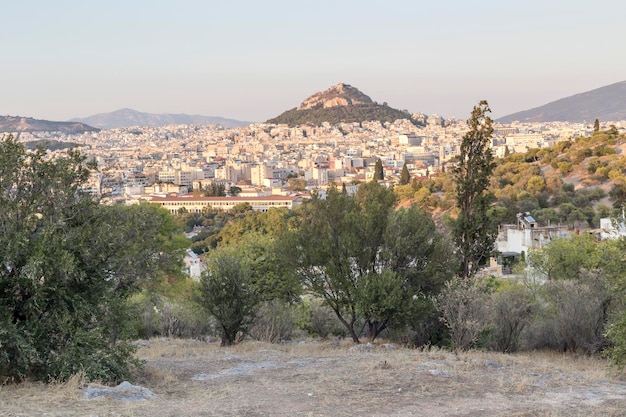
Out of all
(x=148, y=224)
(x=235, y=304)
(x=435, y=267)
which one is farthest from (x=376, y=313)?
(x=148, y=224)

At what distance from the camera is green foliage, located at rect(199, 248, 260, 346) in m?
13.9

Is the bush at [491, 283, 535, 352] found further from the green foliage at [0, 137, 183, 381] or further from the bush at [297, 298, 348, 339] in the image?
the green foliage at [0, 137, 183, 381]

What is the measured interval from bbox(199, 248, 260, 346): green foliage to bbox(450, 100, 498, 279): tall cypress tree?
4.69 meters

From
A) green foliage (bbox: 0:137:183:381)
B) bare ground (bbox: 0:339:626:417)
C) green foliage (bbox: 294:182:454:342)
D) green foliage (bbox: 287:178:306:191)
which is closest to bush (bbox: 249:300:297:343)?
green foliage (bbox: 294:182:454:342)

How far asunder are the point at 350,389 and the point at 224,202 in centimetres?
9121

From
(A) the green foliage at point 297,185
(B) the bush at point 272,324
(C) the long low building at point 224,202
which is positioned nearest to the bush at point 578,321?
(B) the bush at point 272,324

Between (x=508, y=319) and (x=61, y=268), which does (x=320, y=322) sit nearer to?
(x=508, y=319)

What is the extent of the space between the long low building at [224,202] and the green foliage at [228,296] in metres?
80.0

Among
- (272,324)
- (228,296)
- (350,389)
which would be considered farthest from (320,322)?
(350,389)

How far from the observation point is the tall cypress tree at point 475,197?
594 inches

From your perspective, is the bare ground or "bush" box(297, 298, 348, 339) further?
"bush" box(297, 298, 348, 339)

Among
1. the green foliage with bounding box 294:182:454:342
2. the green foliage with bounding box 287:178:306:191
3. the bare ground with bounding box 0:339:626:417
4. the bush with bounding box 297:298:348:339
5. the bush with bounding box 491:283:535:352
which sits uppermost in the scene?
the green foliage with bounding box 294:182:454:342

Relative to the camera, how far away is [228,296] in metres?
13.9

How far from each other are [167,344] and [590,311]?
814cm
